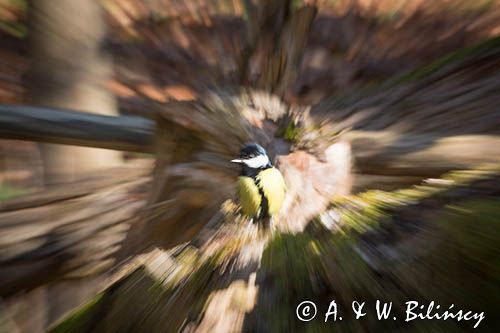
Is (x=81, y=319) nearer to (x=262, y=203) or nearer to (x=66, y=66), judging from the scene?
(x=262, y=203)

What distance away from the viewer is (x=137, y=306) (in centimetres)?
98

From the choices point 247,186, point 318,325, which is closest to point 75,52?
point 247,186

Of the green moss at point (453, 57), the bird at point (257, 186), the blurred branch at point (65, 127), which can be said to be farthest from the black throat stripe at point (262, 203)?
the green moss at point (453, 57)

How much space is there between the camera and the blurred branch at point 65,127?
1132 mm

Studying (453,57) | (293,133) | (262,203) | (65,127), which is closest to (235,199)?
(262,203)

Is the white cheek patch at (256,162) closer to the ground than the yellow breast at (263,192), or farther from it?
farther from it

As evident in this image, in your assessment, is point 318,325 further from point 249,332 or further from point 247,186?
point 247,186

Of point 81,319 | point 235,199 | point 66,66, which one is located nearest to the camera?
point 81,319

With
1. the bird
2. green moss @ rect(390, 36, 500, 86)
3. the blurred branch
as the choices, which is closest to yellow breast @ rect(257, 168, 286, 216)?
the bird

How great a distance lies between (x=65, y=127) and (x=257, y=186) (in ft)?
2.73

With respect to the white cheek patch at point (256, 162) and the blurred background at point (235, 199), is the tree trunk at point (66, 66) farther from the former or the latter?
the white cheek patch at point (256, 162)

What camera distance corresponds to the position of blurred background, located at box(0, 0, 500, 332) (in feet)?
3.11

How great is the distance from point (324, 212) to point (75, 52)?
1.38 metres

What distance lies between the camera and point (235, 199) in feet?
5.80
